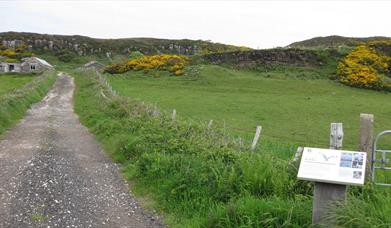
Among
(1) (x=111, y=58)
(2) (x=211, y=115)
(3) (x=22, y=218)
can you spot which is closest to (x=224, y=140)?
(3) (x=22, y=218)

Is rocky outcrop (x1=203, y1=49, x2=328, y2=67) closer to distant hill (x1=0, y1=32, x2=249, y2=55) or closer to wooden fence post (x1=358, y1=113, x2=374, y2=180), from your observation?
wooden fence post (x1=358, y1=113, x2=374, y2=180)

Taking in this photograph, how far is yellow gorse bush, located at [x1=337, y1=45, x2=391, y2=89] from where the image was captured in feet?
156

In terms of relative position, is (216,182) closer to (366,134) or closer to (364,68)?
(366,134)

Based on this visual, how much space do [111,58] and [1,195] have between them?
134141 mm

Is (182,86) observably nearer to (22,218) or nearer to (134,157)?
(134,157)

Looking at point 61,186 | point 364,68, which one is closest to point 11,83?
point 364,68

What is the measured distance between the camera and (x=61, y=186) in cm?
1140

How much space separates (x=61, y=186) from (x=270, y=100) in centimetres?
2694

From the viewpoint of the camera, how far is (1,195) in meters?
10.5

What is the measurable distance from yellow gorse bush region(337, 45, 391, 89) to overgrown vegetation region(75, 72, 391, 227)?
121ft

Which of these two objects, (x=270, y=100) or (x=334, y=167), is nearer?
(x=334, y=167)

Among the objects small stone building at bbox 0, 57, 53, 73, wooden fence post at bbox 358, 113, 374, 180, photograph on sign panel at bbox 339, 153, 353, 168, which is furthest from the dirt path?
small stone building at bbox 0, 57, 53, 73

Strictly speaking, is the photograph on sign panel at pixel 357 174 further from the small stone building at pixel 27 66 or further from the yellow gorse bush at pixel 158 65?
the small stone building at pixel 27 66

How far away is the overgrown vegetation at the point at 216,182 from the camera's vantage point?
310 inches
